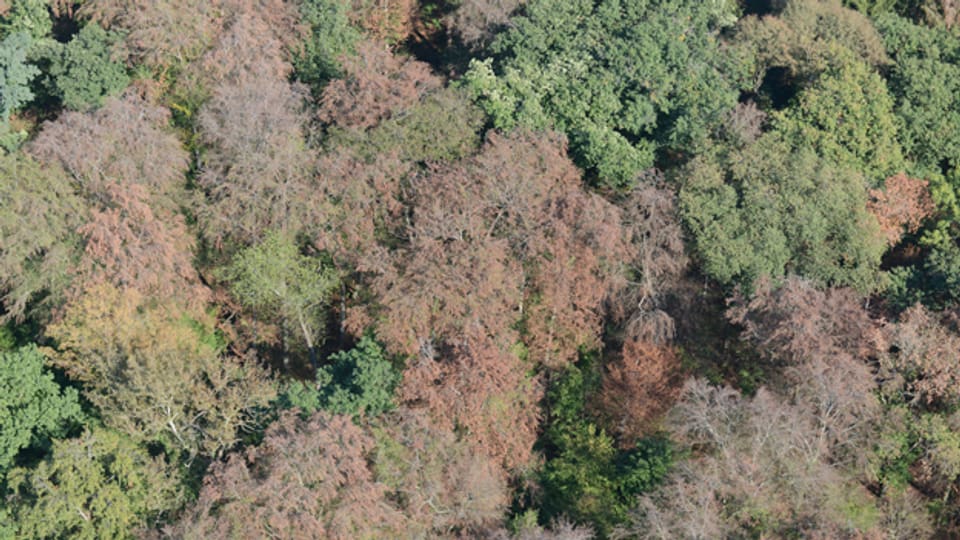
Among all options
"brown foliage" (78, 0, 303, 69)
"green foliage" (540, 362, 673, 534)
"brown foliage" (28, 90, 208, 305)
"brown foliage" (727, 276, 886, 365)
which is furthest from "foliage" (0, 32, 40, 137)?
"brown foliage" (727, 276, 886, 365)

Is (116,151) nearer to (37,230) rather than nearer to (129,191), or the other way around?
(129,191)

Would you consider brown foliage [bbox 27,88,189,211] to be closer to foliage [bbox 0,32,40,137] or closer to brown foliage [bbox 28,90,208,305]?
brown foliage [bbox 28,90,208,305]

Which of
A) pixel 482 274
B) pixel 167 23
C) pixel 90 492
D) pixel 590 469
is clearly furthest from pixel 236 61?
pixel 590 469

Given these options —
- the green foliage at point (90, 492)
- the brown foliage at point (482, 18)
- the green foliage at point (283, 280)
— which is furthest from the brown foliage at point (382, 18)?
the green foliage at point (90, 492)

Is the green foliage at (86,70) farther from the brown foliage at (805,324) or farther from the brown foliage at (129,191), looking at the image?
the brown foliage at (805,324)

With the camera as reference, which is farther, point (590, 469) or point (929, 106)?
point (929, 106)
